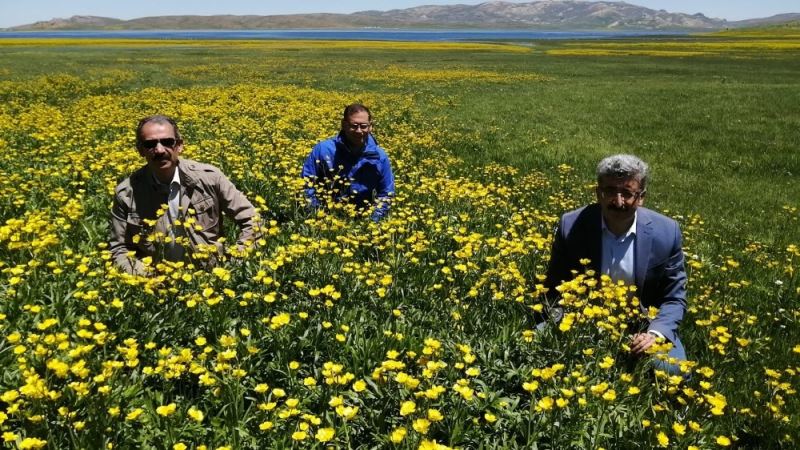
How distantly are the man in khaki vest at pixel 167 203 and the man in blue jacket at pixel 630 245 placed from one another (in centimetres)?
277

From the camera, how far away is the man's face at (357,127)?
689 centimetres

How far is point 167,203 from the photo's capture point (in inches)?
192

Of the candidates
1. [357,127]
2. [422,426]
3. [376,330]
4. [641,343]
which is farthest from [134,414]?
[357,127]

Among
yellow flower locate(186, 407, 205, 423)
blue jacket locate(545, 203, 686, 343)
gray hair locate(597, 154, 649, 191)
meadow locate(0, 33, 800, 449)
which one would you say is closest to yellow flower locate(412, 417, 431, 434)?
meadow locate(0, 33, 800, 449)

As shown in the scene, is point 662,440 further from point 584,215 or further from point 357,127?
point 357,127

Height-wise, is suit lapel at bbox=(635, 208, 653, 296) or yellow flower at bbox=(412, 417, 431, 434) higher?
suit lapel at bbox=(635, 208, 653, 296)

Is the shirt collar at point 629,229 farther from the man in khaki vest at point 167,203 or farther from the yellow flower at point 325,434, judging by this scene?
the man in khaki vest at point 167,203

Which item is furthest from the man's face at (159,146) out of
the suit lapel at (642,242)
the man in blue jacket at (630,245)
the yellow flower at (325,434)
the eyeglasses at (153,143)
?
the suit lapel at (642,242)

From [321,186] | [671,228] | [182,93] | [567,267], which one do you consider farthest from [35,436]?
[182,93]

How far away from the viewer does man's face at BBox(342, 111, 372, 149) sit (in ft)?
22.6

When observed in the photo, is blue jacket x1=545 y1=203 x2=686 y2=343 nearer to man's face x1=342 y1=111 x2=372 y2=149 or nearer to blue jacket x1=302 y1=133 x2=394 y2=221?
blue jacket x1=302 y1=133 x2=394 y2=221

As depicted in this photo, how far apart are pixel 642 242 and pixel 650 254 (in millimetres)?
122

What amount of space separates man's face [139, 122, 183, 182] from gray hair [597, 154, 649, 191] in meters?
3.54

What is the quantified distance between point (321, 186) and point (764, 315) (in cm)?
519
